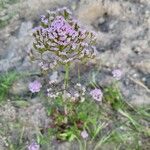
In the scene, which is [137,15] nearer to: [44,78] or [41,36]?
[44,78]

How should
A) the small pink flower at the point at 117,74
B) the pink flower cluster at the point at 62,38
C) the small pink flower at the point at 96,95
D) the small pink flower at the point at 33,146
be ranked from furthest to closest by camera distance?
the small pink flower at the point at 117,74 < the small pink flower at the point at 96,95 < the small pink flower at the point at 33,146 < the pink flower cluster at the point at 62,38

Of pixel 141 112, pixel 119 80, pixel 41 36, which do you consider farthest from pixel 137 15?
pixel 41 36

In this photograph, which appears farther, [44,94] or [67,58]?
[44,94]

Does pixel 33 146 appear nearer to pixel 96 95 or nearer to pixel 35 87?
pixel 35 87

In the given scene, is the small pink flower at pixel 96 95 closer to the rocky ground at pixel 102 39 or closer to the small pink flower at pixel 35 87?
the rocky ground at pixel 102 39

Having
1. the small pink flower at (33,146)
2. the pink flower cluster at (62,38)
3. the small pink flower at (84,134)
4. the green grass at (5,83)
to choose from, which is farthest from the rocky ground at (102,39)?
the pink flower cluster at (62,38)
